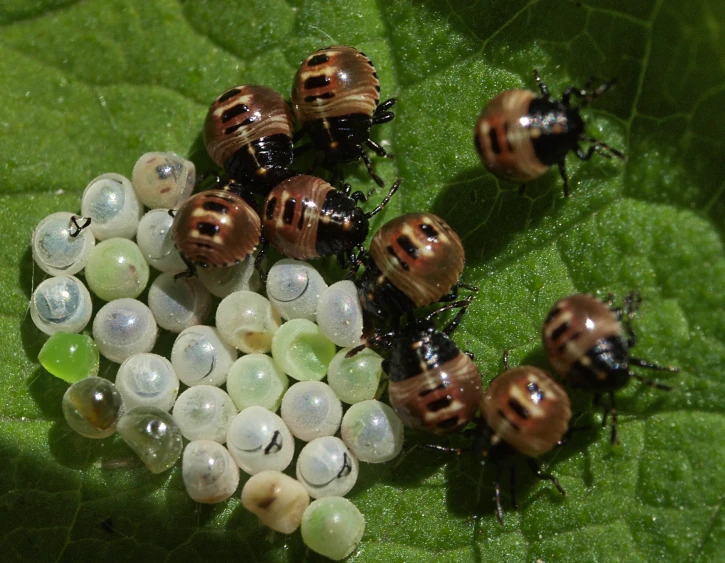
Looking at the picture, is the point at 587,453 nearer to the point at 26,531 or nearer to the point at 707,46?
the point at 707,46

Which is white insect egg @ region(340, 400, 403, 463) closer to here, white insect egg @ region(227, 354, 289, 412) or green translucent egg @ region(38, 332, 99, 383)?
white insect egg @ region(227, 354, 289, 412)

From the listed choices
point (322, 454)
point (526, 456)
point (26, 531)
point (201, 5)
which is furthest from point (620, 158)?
Answer: point (26, 531)

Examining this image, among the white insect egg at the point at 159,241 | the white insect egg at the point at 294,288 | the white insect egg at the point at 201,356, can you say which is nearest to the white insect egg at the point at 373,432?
the white insect egg at the point at 294,288

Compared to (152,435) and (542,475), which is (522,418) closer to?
(542,475)

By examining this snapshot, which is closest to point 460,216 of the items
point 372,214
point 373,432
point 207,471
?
point 372,214

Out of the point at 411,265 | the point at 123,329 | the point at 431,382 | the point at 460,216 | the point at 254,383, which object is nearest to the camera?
the point at 431,382

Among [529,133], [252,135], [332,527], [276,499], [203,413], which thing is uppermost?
[529,133]
